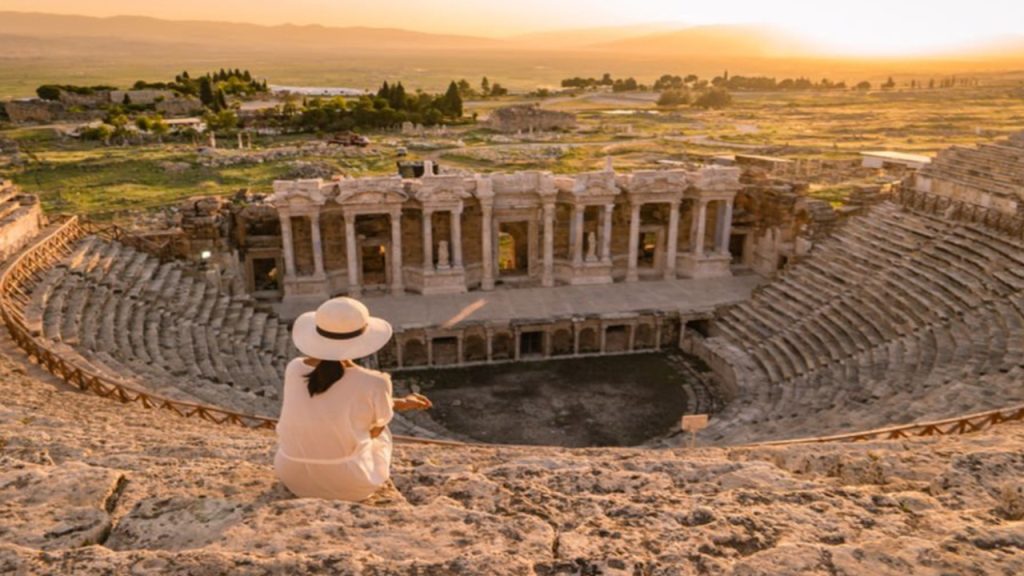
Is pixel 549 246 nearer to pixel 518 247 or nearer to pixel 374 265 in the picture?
pixel 518 247

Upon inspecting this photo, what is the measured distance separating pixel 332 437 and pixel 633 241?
75.1ft

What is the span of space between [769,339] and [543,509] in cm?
1870

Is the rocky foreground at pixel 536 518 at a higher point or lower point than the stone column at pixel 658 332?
higher

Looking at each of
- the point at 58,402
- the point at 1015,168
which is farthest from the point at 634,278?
the point at 58,402

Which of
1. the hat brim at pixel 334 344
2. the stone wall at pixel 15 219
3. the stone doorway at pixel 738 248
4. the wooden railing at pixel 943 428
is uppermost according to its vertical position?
the hat brim at pixel 334 344

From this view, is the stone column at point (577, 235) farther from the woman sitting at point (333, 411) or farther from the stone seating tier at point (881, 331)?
the woman sitting at point (333, 411)

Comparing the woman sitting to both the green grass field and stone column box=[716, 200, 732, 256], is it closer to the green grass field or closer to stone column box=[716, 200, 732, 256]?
stone column box=[716, 200, 732, 256]

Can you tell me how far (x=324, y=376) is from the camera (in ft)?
17.2

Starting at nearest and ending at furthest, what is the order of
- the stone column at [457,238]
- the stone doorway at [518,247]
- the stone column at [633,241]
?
1. the stone column at [457,238]
2. the stone column at [633,241]
3. the stone doorway at [518,247]

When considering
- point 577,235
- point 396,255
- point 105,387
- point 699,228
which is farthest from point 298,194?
point 699,228

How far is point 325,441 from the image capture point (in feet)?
16.9

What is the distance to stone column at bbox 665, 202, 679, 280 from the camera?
89.0 feet

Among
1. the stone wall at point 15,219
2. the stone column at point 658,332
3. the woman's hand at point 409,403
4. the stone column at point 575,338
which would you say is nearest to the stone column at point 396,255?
the stone column at point 575,338

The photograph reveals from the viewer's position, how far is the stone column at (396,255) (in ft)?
83.1
